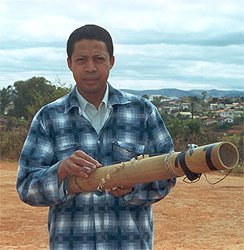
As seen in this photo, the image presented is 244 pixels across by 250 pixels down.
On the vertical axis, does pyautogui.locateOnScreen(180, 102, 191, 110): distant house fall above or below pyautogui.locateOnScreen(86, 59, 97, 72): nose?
below

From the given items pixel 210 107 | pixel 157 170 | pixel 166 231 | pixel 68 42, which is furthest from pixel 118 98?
pixel 210 107

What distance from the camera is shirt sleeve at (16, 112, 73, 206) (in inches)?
73.4

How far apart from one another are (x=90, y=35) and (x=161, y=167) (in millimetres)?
518

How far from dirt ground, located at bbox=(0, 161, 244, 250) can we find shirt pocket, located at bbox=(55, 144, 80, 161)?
4249 mm

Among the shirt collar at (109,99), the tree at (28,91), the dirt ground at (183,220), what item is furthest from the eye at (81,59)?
the tree at (28,91)

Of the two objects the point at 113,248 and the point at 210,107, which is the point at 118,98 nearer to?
the point at 113,248

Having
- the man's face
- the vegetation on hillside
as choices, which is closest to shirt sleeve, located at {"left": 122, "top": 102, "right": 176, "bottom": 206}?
the man's face

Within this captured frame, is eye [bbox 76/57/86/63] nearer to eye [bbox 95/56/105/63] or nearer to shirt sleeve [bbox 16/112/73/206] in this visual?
eye [bbox 95/56/105/63]

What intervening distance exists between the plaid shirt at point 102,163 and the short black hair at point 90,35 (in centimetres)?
17

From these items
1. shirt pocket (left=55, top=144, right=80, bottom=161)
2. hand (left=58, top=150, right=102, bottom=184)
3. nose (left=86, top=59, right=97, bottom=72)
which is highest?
nose (left=86, top=59, right=97, bottom=72)

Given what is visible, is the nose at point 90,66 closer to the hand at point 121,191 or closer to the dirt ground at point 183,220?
the hand at point 121,191

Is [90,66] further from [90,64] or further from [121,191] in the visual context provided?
[121,191]

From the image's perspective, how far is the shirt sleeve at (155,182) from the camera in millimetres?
A: 1893

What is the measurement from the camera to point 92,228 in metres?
1.90
